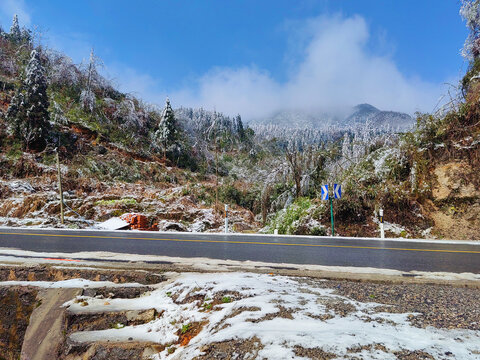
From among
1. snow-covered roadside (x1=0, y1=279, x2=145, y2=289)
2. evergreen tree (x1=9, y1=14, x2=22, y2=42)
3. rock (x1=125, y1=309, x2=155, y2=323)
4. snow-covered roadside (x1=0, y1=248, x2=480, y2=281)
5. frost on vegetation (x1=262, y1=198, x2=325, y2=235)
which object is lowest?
rock (x1=125, y1=309, x2=155, y2=323)

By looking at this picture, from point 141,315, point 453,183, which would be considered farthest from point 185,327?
point 453,183

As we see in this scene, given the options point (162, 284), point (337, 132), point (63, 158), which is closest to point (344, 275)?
point (162, 284)

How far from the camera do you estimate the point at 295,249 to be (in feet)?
24.5

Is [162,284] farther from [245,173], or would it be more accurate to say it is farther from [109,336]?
[245,173]

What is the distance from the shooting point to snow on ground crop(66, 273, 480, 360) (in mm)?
2408

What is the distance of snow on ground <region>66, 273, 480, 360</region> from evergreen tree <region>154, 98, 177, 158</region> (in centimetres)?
2710

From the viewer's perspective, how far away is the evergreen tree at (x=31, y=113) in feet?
69.8

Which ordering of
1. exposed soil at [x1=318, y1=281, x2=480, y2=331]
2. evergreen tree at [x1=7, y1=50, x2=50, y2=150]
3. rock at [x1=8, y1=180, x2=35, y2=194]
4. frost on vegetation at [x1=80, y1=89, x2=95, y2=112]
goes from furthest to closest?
frost on vegetation at [x1=80, y1=89, x2=95, y2=112] → evergreen tree at [x1=7, y1=50, x2=50, y2=150] → rock at [x1=8, y1=180, x2=35, y2=194] → exposed soil at [x1=318, y1=281, x2=480, y2=331]

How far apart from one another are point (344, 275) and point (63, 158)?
77.9 ft

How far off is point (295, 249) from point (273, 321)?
4726mm

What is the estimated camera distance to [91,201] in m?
16.9

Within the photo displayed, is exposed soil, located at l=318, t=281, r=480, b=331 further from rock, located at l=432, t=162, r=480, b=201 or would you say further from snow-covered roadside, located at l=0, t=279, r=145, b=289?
rock, located at l=432, t=162, r=480, b=201

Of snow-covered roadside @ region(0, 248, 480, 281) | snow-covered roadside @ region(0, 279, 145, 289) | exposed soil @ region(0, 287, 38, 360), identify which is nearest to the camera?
exposed soil @ region(0, 287, 38, 360)

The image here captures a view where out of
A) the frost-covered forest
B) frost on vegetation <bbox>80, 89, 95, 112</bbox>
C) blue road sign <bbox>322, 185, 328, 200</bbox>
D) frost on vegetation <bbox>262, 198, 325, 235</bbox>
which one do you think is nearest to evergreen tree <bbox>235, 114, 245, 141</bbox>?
the frost-covered forest
